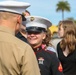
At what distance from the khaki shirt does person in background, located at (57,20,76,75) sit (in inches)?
109

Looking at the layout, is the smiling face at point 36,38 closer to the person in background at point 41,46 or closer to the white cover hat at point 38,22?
the person in background at point 41,46

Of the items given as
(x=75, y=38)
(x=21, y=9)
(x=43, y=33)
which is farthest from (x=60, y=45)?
(x=21, y=9)

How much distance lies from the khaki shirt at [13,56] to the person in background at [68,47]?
109 inches

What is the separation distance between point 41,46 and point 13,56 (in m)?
1.43

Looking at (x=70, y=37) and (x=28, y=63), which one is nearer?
(x=28, y=63)

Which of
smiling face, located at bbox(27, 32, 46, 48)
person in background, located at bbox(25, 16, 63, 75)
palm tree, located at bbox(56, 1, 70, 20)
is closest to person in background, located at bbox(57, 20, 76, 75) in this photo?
person in background, located at bbox(25, 16, 63, 75)

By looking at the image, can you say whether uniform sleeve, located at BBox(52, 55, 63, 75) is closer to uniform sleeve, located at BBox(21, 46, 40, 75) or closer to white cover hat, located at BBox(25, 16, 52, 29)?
white cover hat, located at BBox(25, 16, 52, 29)

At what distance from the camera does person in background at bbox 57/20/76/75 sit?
555cm

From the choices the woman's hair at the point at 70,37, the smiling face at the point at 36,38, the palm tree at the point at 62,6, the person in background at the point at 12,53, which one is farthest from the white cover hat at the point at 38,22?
the palm tree at the point at 62,6

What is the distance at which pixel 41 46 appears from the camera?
4207mm

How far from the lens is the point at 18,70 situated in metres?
2.80

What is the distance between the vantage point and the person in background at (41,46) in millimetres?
4082

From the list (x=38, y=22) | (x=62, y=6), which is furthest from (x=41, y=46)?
(x=62, y=6)

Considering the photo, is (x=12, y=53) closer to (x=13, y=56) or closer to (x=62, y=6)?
(x=13, y=56)
